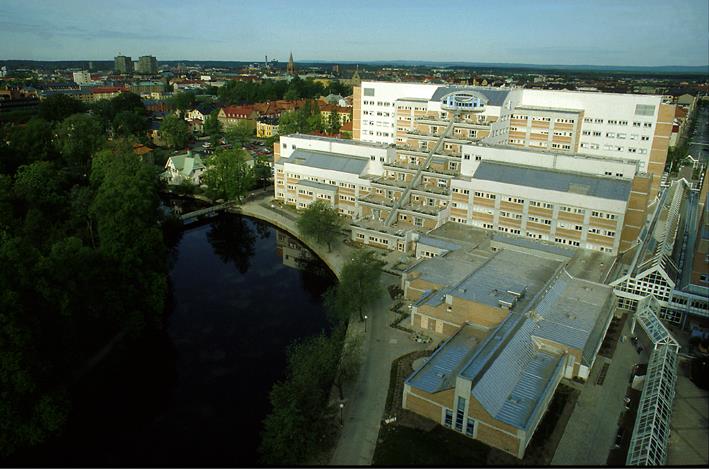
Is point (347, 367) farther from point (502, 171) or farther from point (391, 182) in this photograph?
point (391, 182)

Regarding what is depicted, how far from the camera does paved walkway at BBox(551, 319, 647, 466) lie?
23400 mm

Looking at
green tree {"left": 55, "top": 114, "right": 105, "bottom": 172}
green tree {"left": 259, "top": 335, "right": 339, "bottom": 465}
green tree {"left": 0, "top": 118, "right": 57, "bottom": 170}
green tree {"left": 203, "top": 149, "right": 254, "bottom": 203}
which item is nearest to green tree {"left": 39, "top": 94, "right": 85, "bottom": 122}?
green tree {"left": 55, "top": 114, "right": 105, "bottom": 172}

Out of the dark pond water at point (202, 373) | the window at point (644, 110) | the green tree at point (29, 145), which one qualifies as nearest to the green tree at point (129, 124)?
the green tree at point (29, 145)

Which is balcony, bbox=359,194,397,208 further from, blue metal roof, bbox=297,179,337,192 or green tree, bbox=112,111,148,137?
green tree, bbox=112,111,148,137

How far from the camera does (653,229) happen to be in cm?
4538

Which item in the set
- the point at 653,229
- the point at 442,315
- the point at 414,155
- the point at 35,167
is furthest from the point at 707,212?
the point at 35,167

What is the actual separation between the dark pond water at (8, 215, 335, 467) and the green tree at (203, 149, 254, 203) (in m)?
16.5

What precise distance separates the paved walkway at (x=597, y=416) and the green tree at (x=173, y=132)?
3313 inches

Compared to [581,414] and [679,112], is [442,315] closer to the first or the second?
[581,414]

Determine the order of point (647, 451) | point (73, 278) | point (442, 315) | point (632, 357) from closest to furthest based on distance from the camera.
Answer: point (647, 451) < point (73, 278) < point (632, 357) < point (442, 315)

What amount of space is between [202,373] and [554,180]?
111 ft

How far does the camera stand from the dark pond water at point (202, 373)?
25625 millimetres

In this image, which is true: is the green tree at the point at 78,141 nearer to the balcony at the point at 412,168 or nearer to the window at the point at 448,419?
the balcony at the point at 412,168

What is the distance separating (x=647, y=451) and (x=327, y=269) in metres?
31.0
